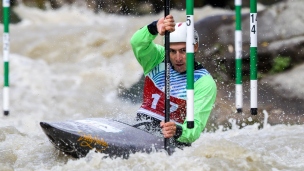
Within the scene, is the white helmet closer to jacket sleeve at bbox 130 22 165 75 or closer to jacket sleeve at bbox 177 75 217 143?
jacket sleeve at bbox 130 22 165 75

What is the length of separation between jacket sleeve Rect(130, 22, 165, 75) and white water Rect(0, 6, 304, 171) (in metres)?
0.80

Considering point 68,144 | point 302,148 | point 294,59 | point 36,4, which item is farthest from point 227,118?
point 36,4

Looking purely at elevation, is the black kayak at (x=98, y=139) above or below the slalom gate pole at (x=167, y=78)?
below

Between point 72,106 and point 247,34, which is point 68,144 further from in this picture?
point 247,34

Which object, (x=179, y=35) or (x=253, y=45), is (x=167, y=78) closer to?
(x=179, y=35)

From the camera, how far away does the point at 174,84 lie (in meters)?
5.77

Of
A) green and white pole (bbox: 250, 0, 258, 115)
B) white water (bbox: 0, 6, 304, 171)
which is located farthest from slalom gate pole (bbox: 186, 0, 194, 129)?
A: green and white pole (bbox: 250, 0, 258, 115)

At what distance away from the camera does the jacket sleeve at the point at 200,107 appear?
532 centimetres

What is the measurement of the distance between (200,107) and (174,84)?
14.9 inches

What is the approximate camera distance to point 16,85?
12266 millimetres

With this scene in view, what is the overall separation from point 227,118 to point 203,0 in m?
4.29

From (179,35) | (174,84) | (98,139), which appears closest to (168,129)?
(98,139)

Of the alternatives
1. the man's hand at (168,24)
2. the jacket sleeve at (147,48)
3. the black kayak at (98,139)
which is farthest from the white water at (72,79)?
the man's hand at (168,24)

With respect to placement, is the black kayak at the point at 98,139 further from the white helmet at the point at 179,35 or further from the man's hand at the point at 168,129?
the white helmet at the point at 179,35
